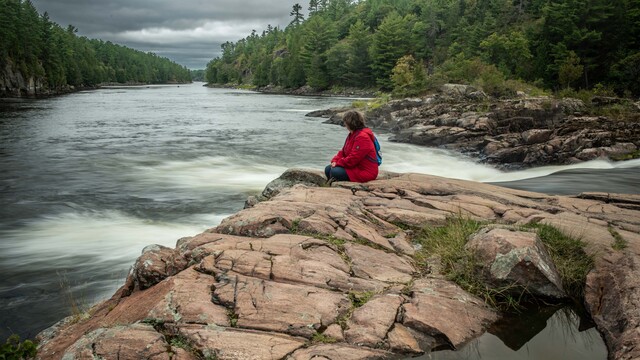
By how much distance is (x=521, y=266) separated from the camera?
503cm

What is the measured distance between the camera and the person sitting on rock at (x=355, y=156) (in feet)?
29.4

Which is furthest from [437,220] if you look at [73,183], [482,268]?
[73,183]

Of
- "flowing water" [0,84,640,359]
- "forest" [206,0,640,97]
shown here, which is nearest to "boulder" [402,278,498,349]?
"flowing water" [0,84,640,359]

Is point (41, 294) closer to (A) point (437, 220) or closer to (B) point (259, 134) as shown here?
(A) point (437, 220)

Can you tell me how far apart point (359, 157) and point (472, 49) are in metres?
59.1

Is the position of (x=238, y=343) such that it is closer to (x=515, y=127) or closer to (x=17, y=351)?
(x=17, y=351)

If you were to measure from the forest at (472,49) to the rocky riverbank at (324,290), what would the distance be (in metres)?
29.5

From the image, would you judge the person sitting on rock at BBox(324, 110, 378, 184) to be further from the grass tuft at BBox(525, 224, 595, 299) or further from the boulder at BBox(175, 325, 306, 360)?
the boulder at BBox(175, 325, 306, 360)

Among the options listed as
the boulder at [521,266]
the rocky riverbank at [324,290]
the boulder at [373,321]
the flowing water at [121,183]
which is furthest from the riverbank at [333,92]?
the boulder at [373,321]

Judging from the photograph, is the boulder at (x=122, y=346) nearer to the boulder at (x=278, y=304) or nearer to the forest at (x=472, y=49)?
the boulder at (x=278, y=304)

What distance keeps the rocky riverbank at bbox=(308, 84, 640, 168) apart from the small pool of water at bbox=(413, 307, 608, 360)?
51.3 ft

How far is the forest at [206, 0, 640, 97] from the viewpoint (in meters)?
37.6

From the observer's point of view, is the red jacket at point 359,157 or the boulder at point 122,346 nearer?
the boulder at point 122,346

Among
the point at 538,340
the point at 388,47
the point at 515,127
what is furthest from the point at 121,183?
the point at 388,47
